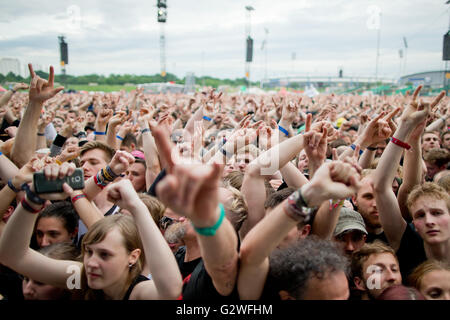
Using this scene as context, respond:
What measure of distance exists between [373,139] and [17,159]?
134 inches

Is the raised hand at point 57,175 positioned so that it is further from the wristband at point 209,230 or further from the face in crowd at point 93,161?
the face in crowd at point 93,161

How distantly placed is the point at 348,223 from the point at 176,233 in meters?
1.28

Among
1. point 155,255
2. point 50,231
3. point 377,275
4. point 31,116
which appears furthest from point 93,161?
point 377,275

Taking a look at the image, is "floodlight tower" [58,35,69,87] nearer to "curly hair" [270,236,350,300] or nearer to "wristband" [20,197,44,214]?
"wristband" [20,197,44,214]

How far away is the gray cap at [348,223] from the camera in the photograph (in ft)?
7.63

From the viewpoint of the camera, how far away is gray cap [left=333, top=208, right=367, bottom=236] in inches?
91.5

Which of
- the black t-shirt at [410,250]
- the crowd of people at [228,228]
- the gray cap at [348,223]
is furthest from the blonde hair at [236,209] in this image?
the black t-shirt at [410,250]

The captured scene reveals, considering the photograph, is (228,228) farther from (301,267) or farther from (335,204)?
(335,204)

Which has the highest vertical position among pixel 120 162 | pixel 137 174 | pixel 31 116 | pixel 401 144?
pixel 31 116

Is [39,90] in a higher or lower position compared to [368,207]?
higher

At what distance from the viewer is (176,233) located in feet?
7.24

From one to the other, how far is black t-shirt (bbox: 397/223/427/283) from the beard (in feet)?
5.58

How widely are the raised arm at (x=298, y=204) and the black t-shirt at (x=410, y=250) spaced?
5.13ft
